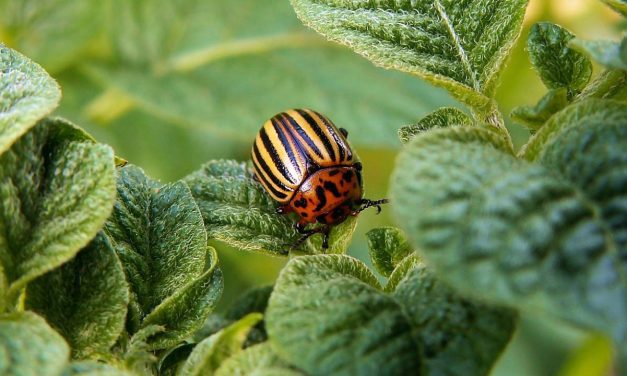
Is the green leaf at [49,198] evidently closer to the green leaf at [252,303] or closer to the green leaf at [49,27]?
the green leaf at [252,303]

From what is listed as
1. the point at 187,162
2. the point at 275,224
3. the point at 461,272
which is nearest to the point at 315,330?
the point at 461,272

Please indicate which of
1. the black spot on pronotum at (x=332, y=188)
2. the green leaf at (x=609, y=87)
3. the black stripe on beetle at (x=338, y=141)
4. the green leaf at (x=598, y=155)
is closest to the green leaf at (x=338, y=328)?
the green leaf at (x=598, y=155)

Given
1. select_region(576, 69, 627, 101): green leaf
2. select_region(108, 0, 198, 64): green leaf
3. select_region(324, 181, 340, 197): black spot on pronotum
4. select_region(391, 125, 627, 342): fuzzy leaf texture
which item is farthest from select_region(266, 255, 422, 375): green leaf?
select_region(108, 0, 198, 64): green leaf

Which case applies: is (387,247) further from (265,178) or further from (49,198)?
(49,198)

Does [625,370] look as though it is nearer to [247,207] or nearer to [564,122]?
[564,122]

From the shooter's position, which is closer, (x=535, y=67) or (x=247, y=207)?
(x=535, y=67)

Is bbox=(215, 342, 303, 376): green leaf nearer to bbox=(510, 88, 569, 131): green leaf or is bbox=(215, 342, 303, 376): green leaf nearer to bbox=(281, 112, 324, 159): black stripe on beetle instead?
bbox=(510, 88, 569, 131): green leaf
